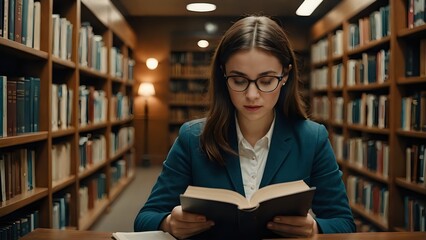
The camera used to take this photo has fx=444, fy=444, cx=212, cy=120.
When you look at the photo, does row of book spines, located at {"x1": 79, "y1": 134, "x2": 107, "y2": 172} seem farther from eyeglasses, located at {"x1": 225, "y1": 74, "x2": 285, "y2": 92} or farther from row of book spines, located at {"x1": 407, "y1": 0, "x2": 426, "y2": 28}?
row of book spines, located at {"x1": 407, "y1": 0, "x2": 426, "y2": 28}

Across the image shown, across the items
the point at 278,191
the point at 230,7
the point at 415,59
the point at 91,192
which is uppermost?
the point at 230,7

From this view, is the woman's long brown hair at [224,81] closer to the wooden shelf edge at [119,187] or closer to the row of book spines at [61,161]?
the row of book spines at [61,161]

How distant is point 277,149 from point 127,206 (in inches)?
104

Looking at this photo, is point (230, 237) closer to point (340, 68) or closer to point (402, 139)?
point (402, 139)

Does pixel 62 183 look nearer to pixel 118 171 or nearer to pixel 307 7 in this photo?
pixel 307 7

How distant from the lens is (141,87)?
534 centimetres

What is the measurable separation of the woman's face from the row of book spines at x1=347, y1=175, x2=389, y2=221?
6.62 ft

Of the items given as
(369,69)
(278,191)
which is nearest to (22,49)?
(278,191)

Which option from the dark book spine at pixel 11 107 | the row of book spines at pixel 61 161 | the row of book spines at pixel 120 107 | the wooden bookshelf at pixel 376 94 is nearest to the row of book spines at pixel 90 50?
the row of book spines at pixel 120 107

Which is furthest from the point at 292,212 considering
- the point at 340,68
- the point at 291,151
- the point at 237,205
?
the point at 340,68

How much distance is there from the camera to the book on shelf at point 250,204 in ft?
3.21

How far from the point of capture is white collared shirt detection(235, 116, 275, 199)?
51.5 inches

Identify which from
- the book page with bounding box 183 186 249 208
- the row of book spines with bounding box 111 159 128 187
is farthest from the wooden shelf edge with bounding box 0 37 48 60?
the row of book spines with bounding box 111 159 128 187

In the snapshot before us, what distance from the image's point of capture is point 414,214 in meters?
2.55
